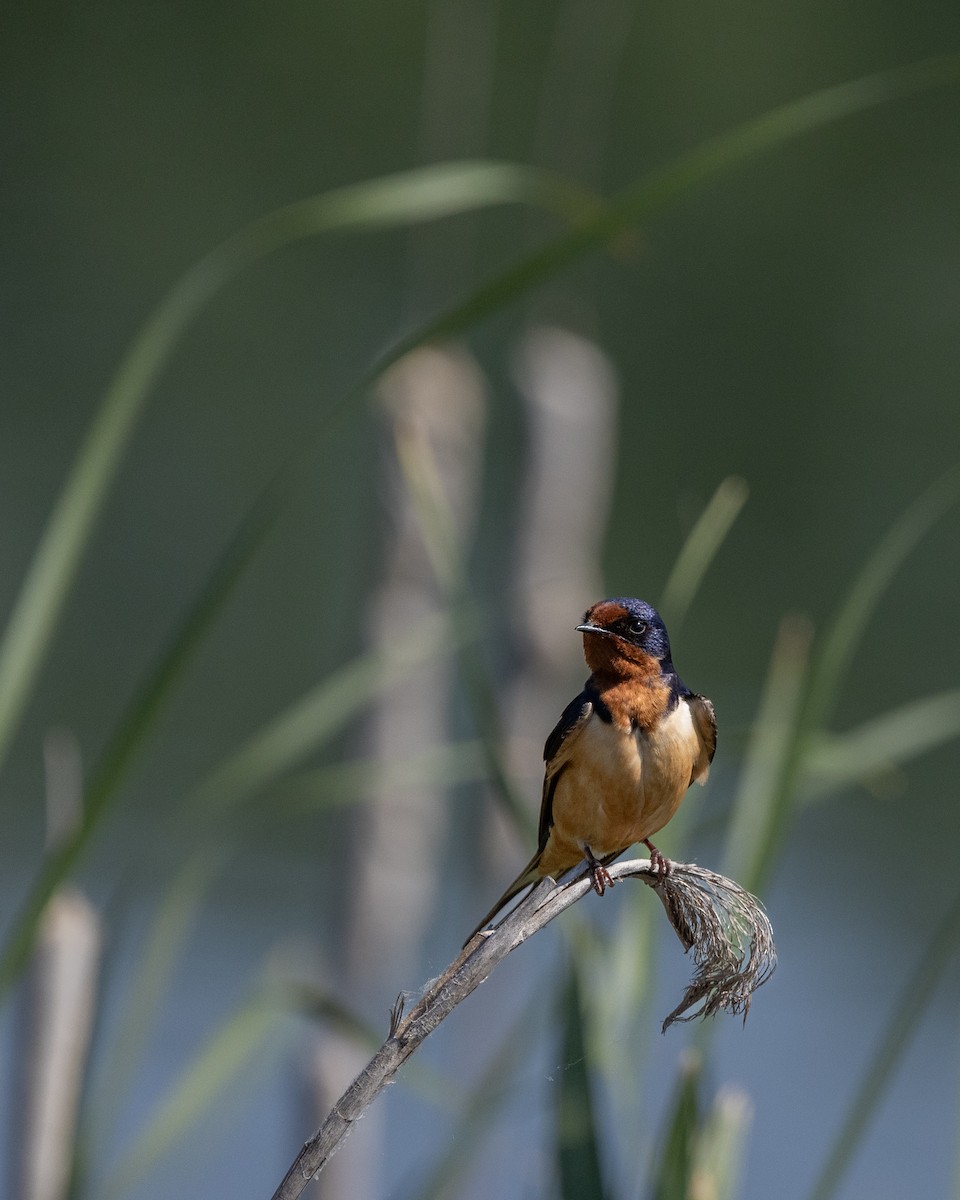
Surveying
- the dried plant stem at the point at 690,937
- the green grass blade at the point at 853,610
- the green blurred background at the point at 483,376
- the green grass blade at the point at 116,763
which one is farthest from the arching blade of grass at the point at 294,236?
the green blurred background at the point at 483,376

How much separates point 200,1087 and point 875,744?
32.1 inches

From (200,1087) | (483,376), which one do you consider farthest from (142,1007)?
(483,376)

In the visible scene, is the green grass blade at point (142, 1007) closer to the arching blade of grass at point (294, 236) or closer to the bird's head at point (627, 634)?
the arching blade of grass at point (294, 236)

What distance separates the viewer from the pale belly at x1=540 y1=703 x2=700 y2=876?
1465 mm

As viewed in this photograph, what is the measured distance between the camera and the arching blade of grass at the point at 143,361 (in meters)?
1.37

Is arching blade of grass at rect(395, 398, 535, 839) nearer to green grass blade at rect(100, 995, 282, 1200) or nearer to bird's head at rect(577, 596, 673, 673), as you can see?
bird's head at rect(577, 596, 673, 673)

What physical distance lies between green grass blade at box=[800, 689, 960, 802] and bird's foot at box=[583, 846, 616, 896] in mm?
240

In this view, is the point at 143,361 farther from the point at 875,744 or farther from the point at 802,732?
the point at 875,744

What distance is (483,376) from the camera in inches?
270

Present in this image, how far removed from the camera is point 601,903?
21.0 ft

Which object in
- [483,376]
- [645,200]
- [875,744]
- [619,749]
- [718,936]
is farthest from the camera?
[483,376]

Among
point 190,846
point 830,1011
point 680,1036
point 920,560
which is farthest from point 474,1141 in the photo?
point 920,560

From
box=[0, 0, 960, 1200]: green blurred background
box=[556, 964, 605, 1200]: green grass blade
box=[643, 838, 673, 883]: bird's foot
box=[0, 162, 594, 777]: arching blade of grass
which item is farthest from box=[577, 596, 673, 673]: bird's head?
box=[0, 0, 960, 1200]: green blurred background

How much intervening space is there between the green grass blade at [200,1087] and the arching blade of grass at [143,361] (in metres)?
0.38
